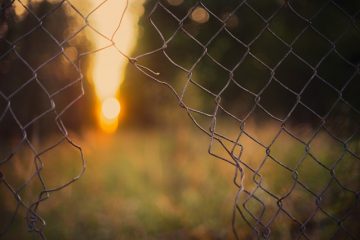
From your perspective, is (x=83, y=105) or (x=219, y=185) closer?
(x=219, y=185)

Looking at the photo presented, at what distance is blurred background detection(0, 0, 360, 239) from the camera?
5.53 feet

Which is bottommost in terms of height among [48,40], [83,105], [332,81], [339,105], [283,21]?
[339,105]

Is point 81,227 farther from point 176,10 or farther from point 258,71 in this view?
point 258,71

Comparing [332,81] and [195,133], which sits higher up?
[195,133]

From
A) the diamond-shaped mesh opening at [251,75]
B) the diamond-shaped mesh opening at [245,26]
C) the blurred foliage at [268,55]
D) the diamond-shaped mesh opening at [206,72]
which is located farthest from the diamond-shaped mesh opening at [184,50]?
the diamond-shaped mesh opening at [251,75]

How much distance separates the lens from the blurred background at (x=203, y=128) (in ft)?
5.53

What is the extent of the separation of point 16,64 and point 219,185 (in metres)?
2.05

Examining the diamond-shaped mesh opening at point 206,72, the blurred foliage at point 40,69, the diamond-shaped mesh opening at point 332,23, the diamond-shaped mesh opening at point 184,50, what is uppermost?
the diamond-shaped mesh opening at point 184,50

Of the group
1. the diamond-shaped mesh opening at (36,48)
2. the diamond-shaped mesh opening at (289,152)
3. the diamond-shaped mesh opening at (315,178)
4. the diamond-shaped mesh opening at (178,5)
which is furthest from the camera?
the diamond-shaped mesh opening at (178,5)

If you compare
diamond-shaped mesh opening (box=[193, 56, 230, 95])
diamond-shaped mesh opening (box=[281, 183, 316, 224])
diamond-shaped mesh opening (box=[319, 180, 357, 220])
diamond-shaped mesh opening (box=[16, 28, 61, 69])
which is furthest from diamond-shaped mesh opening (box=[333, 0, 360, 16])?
diamond-shaped mesh opening (box=[193, 56, 230, 95])

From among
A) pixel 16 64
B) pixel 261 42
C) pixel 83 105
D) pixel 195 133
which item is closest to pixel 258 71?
pixel 261 42

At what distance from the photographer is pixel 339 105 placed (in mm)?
2057

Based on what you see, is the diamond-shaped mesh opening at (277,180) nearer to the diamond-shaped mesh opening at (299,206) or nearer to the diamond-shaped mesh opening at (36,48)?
the diamond-shaped mesh opening at (299,206)

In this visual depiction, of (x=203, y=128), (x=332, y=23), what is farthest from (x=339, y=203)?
(x=332, y=23)
